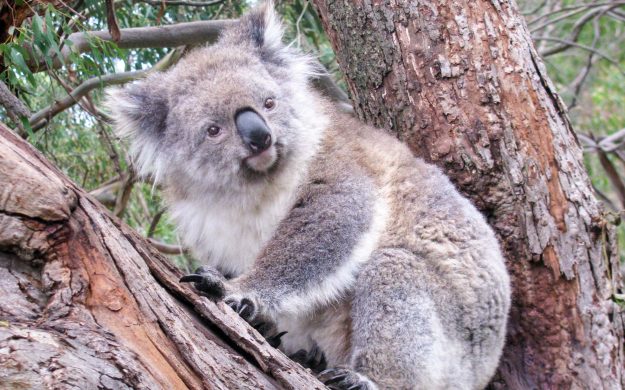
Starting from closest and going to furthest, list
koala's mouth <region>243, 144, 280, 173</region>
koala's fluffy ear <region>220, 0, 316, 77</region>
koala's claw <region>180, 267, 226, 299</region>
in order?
koala's claw <region>180, 267, 226, 299</region>, koala's mouth <region>243, 144, 280, 173</region>, koala's fluffy ear <region>220, 0, 316, 77</region>

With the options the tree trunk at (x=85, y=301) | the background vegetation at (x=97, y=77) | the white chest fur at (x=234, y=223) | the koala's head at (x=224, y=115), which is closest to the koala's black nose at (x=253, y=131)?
the koala's head at (x=224, y=115)

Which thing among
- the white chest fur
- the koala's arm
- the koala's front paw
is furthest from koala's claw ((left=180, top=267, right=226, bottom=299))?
the white chest fur

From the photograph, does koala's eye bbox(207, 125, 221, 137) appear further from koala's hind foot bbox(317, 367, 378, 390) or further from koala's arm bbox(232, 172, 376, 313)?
koala's hind foot bbox(317, 367, 378, 390)

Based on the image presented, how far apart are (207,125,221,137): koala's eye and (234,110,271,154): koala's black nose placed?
12 centimetres

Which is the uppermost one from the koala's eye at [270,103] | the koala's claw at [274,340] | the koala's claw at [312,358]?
the koala's eye at [270,103]

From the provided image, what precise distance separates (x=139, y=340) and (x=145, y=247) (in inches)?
15.9

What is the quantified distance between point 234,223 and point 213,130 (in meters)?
0.46

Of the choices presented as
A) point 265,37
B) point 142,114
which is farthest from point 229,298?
point 265,37

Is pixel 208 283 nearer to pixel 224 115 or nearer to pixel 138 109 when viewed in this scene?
pixel 224 115

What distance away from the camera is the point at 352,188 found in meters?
3.17

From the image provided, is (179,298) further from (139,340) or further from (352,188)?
(352,188)

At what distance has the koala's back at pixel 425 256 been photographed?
2.99 meters

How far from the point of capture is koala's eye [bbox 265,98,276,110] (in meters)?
3.28

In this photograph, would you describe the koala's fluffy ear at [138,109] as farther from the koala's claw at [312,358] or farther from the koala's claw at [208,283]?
the koala's claw at [312,358]
